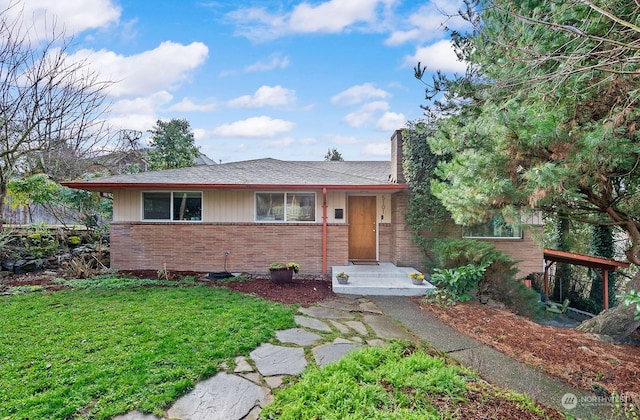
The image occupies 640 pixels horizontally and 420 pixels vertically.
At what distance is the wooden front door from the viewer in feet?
30.9

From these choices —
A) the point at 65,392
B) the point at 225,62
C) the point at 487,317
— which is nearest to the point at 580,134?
the point at 487,317

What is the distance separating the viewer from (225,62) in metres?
10.3

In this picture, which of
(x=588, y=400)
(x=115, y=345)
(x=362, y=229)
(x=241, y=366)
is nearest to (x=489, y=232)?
(x=362, y=229)

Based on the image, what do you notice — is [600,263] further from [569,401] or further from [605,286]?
[569,401]

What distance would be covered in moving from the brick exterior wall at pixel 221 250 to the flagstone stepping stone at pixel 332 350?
471 cm

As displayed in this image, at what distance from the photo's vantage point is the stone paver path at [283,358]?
249cm

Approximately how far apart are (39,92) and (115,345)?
6998 millimetres

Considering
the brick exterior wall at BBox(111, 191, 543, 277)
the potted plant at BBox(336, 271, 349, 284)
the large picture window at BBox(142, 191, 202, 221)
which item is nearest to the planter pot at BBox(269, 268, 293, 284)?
the potted plant at BBox(336, 271, 349, 284)

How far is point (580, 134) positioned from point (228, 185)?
7007mm

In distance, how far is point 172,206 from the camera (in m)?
8.66

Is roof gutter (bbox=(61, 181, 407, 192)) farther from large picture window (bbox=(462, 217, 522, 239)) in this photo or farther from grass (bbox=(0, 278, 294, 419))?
grass (bbox=(0, 278, 294, 419))

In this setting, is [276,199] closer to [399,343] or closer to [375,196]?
[375,196]

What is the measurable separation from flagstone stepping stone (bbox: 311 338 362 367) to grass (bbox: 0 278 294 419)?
74 centimetres

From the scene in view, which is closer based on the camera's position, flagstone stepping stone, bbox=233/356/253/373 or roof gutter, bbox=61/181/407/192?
flagstone stepping stone, bbox=233/356/253/373
